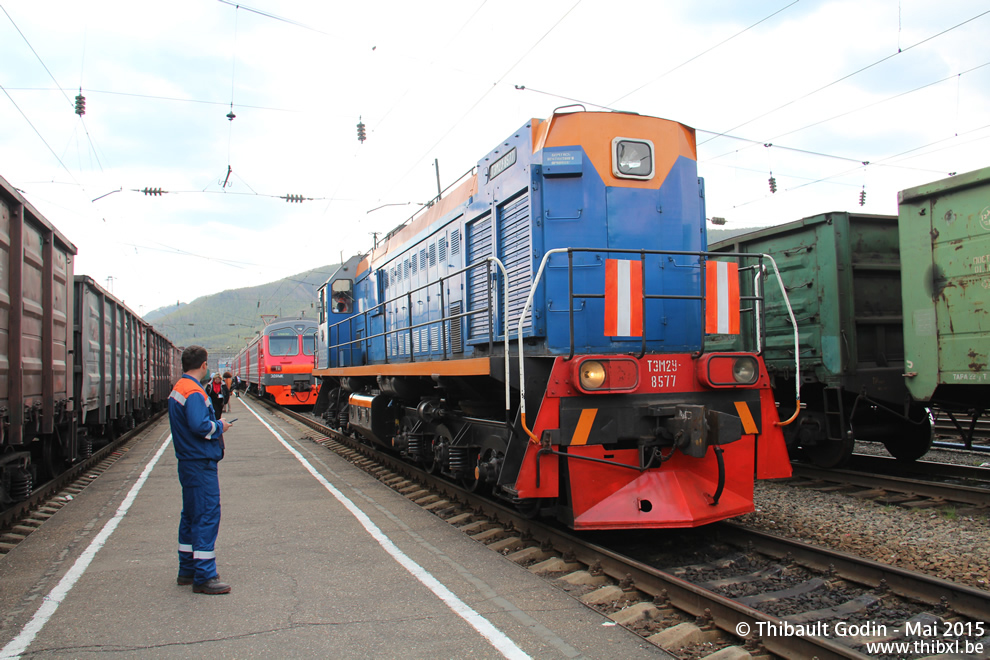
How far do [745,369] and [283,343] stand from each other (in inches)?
814

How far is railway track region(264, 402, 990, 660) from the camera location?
131 inches

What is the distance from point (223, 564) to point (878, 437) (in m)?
8.00

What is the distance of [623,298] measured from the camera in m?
4.97

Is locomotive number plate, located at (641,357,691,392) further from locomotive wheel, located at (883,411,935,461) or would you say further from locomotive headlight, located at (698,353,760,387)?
locomotive wheel, located at (883,411,935,461)

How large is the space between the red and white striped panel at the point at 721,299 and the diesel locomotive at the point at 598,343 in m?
0.01

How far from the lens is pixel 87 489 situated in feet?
27.3

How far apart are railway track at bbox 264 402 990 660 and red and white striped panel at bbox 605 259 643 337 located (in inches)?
63.2

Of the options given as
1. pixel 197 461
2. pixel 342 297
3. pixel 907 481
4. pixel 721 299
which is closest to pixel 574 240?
pixel 721 299

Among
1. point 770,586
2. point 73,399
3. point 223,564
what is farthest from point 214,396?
point 770,586

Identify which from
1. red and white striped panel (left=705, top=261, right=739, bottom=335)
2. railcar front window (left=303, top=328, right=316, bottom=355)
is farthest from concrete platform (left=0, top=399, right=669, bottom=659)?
railcar front window (left=303, top=328, right=316, bottom=355)

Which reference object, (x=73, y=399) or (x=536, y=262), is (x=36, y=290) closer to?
(x=73, y=399)

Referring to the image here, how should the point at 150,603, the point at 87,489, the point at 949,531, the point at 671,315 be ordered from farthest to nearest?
the point at 87,489, the point at 671,315, the point at 949,531, the point at 150,603

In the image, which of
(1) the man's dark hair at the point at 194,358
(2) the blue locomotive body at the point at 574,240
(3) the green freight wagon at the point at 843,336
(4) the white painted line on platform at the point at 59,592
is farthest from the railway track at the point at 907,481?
(4) the white painted line on platform at the point at 59,592

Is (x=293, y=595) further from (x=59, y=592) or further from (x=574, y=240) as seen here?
(x=574, y=240)
